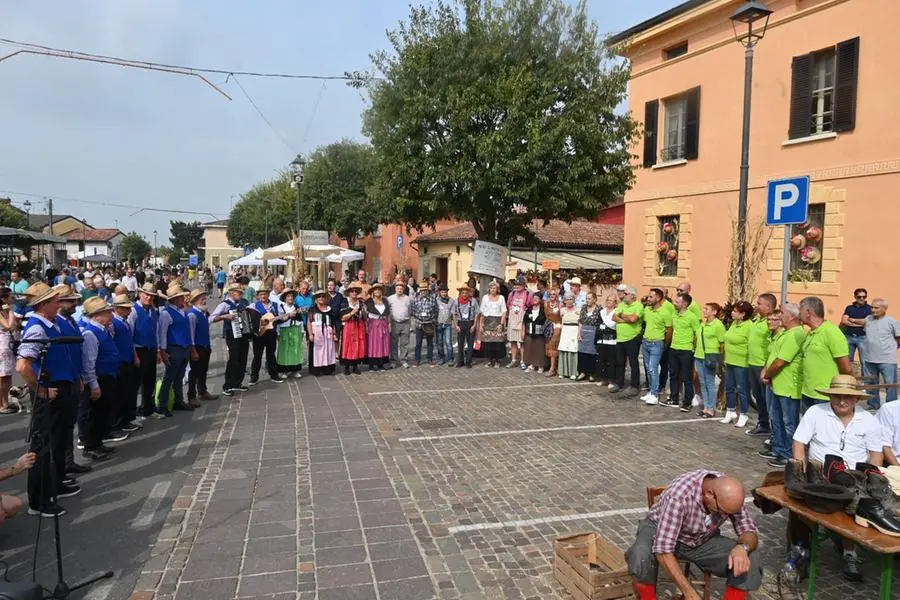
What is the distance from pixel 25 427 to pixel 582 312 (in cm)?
852

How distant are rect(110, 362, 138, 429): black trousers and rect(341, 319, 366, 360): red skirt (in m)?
4.44

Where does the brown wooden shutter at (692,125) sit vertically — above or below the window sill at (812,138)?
above

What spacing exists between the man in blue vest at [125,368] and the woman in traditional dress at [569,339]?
7121 mm

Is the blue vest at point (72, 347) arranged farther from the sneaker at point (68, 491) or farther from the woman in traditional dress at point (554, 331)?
the woman in traditional dress at point (554, 331)

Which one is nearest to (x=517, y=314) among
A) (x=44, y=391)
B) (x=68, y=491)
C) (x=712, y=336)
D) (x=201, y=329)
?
(x=712, y=336)

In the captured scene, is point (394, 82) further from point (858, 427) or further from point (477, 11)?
point (858, 427)

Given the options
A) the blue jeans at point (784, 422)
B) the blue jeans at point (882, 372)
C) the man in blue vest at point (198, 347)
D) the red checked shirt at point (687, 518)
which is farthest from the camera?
the blue jeans at point (882, 372)

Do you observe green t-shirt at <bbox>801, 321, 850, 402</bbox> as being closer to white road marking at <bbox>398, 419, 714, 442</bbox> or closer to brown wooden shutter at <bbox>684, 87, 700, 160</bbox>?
white road marking at <bbox>398, 419, 714, 442</bbox>

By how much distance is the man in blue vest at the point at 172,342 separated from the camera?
8531mm

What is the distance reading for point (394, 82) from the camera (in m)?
14.3

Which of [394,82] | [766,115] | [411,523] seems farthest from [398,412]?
[766,115]

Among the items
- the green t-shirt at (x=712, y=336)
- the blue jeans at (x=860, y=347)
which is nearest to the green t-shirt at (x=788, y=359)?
the green t-shirt at (x=712, y=336)

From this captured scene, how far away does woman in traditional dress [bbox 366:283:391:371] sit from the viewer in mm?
12117

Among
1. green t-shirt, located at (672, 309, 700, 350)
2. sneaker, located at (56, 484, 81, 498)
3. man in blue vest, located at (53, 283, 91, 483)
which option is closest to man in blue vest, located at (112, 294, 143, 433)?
man in blue vest, located at (53, 283, 91, 483)
